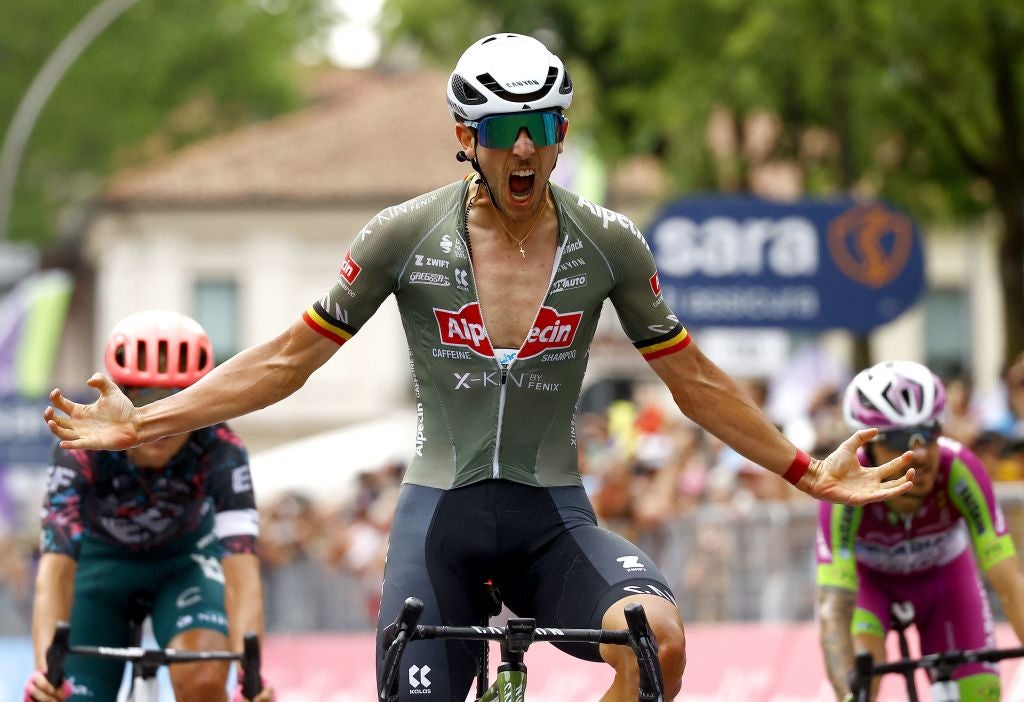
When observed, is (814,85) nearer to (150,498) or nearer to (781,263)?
(781,263)

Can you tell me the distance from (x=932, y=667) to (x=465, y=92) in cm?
315

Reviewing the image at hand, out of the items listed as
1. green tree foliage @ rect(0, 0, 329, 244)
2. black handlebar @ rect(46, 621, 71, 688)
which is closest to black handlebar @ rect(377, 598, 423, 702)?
black handlebar @ rect(46, 621, 71, 688)

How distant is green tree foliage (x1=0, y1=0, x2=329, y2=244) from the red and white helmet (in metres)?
40.9

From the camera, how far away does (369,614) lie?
682 inches

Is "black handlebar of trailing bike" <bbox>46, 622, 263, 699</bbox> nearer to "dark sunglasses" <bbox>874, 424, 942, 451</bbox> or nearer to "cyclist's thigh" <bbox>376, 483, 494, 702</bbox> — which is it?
"cyclist's thigh" <bbox>376, 483, 494, 702</bbox>

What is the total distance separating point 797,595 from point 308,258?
37.3 meters

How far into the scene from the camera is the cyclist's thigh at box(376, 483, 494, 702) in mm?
5918

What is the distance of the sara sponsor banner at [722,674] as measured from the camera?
41.5 ft

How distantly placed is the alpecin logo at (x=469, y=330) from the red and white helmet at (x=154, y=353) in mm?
2213

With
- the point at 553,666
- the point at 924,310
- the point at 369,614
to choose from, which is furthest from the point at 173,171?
the point at 553,666

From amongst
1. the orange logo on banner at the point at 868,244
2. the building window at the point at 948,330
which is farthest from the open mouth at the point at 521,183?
the building window at the point at 948,330

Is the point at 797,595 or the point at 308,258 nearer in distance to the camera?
the point at 797,595

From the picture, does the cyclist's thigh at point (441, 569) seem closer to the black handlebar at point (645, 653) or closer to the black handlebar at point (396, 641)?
the black handlebar at point (396, 641)

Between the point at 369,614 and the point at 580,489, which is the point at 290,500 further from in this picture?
the point at 580,489
